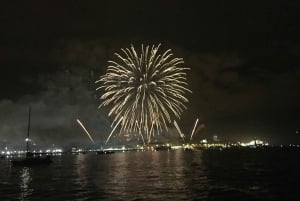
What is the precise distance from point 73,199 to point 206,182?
24727 millimetres

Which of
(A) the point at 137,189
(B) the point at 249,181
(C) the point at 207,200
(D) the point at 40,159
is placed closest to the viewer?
(C) the point at 207,200

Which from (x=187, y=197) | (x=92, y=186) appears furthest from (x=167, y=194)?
(x=92, y=186)

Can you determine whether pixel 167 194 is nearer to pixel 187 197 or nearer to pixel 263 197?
pixel 187 197

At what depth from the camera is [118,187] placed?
62.1 m

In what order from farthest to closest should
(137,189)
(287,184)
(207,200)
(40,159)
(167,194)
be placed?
(40,159) < (287,184) < (137,189) < (167,194) < (207,200)

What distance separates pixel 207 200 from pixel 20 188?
30.5 metres

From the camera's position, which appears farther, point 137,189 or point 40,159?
point 40,159

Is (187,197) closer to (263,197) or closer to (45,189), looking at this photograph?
(263,197)

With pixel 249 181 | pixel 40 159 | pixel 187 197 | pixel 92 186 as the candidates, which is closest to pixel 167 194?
pixel 187 197

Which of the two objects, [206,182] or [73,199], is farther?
[206,182]

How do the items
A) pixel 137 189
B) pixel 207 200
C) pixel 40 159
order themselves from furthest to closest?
pixel 40 159 < pixel 137 189 < pixel 207 200

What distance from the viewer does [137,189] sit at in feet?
192

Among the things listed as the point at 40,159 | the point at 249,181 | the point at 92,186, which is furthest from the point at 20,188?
the point at 40,159

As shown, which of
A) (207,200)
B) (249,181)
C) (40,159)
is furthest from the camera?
(40,159)
